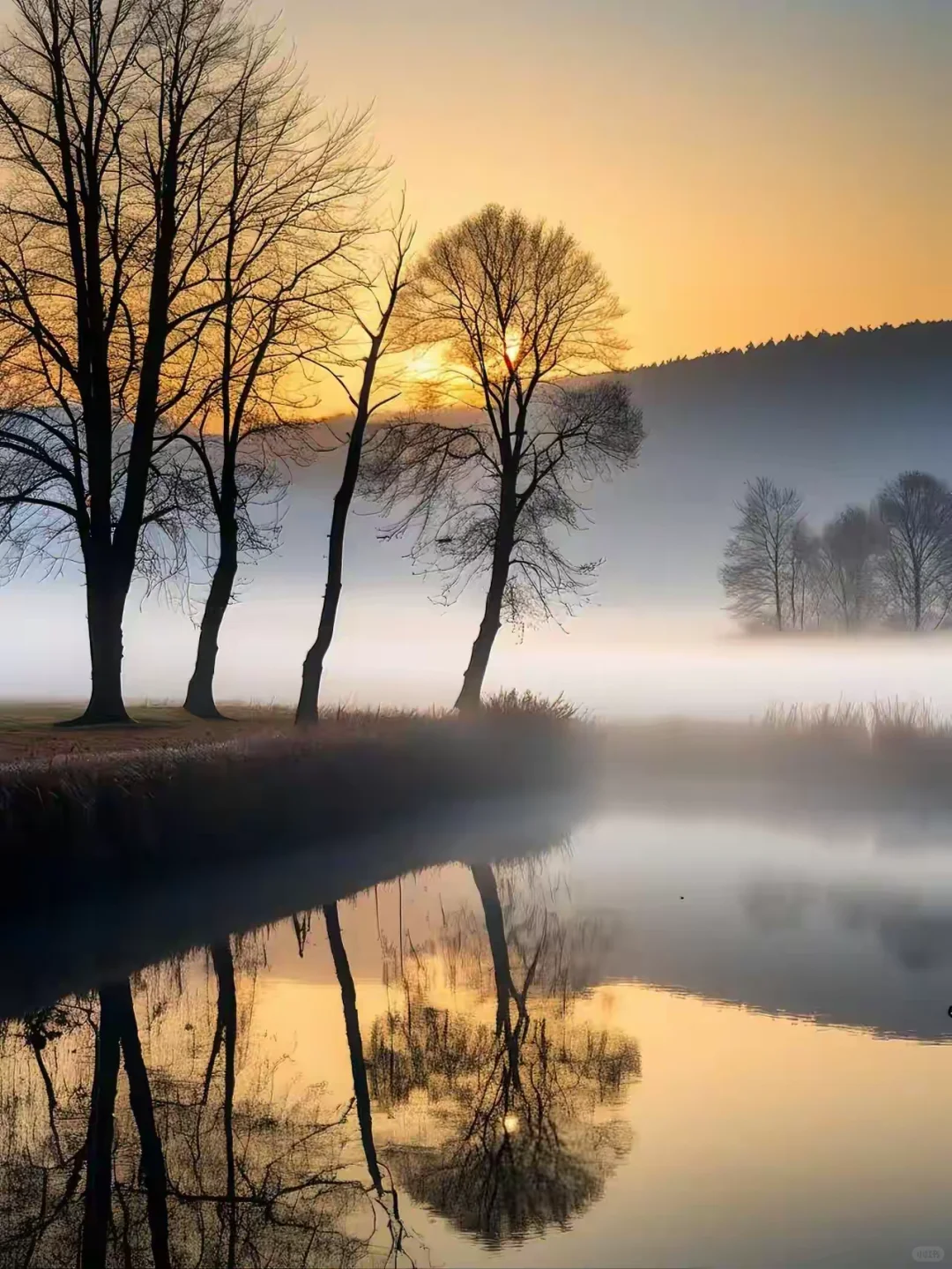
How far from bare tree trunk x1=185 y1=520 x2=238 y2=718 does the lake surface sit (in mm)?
11745

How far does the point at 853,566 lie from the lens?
7956 centimetres

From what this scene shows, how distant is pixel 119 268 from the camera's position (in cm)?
2369

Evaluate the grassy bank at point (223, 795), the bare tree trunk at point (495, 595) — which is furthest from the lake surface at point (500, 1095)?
the bare tree trunk at point (495, 595)

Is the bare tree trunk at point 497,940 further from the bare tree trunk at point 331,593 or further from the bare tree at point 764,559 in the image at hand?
the bare tree at point 764,559

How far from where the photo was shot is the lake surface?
7250 millimetres

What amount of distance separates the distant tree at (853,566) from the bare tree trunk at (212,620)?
183ft

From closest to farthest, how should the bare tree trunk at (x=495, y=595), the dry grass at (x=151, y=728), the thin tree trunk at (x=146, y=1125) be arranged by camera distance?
the thin tree trunk at (x=146, y=1125) < the dry grass at (x=151, y=728) < the bare tree trunk at (x=495, y=595)

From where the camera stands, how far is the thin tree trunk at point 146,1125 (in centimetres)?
715

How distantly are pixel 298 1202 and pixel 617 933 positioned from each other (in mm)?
8676

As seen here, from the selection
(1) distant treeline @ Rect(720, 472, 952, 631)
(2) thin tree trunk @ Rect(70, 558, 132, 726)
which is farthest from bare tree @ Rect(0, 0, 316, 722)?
(1) distant treeline @ Rect(720, 472, 952, 631)

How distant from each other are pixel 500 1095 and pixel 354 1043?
1.68 meters

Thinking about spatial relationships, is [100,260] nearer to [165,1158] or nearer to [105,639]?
[105,639]

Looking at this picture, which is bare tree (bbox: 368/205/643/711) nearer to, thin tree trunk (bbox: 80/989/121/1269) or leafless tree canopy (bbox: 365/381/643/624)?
leafless tree canopy (bbox: 365/381/643/624)

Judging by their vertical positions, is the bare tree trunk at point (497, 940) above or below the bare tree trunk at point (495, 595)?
below
